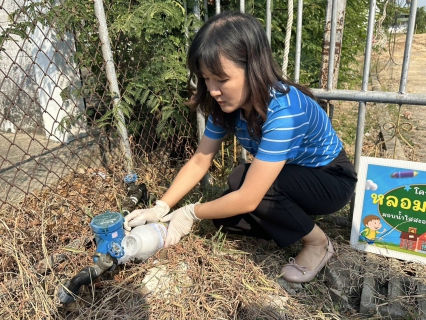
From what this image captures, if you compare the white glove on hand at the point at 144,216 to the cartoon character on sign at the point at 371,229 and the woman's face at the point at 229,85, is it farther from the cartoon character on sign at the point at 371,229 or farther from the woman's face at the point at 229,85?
the cartoon character on sign at the point at 371,229

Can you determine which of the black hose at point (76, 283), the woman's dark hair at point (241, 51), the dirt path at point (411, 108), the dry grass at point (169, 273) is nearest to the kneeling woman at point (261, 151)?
the woman's dark hair at point (241, 51)

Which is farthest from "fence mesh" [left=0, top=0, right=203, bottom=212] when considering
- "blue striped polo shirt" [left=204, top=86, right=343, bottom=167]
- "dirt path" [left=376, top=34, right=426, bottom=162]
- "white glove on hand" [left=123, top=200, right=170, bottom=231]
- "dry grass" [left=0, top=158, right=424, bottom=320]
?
"dirt path" [left=376, top=34, right=426, bottom=162]

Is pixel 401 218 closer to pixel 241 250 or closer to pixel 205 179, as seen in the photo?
pixel 241 250

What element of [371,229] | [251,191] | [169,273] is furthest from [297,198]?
[169,273]

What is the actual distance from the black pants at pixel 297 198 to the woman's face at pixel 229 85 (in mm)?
456

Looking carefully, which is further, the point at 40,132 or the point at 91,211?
the point at 40,132

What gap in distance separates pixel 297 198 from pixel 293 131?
0.39 metres

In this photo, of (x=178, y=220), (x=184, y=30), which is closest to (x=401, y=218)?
(x=178, y=220)

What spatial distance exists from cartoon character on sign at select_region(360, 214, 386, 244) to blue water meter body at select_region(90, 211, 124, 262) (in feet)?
4.30

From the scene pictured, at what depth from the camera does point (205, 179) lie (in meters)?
2.80

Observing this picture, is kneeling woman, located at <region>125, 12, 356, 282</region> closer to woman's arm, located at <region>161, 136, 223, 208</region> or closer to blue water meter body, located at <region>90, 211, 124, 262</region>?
woman's arm, located at <region>161, 136, 223, 208</region>

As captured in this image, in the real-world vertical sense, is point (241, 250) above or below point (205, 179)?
below

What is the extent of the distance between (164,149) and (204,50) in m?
1.40

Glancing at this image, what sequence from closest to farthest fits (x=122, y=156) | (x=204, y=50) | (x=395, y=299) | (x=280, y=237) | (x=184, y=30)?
(x=204, y=50), (x=395, y=299), (x=280, y=237), (x=184, y=30), (x=122, y=156)
